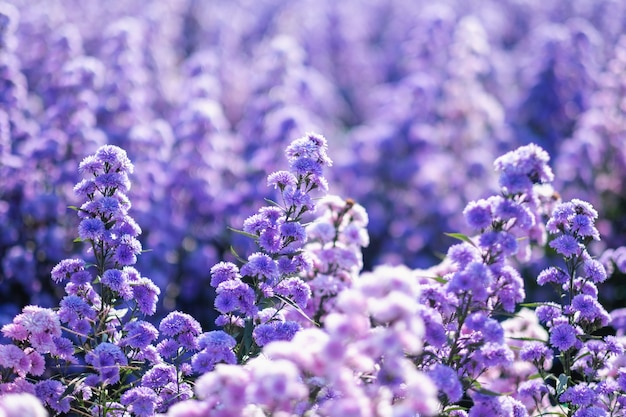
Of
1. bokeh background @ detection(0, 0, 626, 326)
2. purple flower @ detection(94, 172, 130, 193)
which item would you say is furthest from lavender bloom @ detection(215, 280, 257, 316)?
bokeh background @ detection(0, 0, 626, 326)

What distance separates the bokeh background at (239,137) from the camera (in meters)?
6.40

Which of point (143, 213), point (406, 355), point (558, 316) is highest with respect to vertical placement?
point (143, 213)

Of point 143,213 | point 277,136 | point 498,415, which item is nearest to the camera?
point 498,415

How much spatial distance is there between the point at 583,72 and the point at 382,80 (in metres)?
6.19

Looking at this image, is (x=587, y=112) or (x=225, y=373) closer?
(x=225, y=373)

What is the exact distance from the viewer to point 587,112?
9344mm

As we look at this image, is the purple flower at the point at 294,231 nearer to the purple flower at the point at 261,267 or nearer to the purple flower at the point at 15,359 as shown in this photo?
the purple flower at the point at 261,267

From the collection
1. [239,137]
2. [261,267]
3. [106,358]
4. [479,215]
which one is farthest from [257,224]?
[239,137]

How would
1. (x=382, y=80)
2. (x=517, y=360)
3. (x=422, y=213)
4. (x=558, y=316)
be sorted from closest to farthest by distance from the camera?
(x=558, y=316) < (x=517, y=360) < (x=422, y=213) < (x=382, y=80)

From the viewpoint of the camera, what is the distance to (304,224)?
3740mm

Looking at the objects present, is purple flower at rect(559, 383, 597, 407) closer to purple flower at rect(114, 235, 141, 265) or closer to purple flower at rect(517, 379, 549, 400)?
purple flower at rect(517, 379, 549, 400)

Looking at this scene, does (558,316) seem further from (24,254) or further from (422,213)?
(422,213)

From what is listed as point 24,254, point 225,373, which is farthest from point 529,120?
point 225,373

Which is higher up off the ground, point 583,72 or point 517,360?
point 583,72
